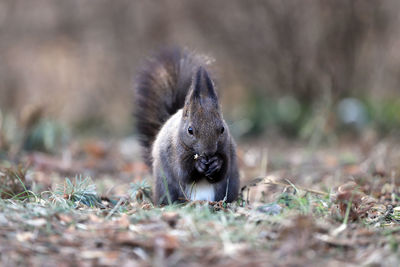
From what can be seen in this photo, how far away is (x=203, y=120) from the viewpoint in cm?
403

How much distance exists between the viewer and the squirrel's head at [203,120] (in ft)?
13.1

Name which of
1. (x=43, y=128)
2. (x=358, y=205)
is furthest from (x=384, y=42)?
(x=358, y=205)

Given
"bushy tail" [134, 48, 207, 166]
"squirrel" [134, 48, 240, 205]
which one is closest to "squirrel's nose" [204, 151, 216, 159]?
"squirrel" [134, 48, 240, 205]

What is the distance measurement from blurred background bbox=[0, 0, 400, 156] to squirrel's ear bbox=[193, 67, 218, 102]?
8.77 feet

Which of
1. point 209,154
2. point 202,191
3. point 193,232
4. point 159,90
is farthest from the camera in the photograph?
point 159,90

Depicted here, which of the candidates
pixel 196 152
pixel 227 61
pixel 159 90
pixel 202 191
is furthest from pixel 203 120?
pixel 227 61

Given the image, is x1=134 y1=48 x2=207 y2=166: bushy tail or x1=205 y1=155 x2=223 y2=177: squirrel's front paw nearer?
x1=205 y1=155 x2=223 y2=177: squirrel's front paw

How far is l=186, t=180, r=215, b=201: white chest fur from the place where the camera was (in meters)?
4.24

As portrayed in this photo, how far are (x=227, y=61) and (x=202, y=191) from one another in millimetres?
6946

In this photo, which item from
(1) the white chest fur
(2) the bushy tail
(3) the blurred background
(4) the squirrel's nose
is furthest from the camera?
(3) the blurred background

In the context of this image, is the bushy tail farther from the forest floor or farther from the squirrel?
the forest floor

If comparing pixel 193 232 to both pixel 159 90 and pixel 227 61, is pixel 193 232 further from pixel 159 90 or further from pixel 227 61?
pixel 227 61

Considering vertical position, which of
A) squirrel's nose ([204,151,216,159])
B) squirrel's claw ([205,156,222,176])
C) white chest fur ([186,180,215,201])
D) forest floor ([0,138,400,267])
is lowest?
white chest fur ([186,180,215,201])

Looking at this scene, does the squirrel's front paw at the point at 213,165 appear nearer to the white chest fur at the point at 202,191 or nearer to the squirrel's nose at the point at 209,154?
the squirrel's nose at the point at 209,154
